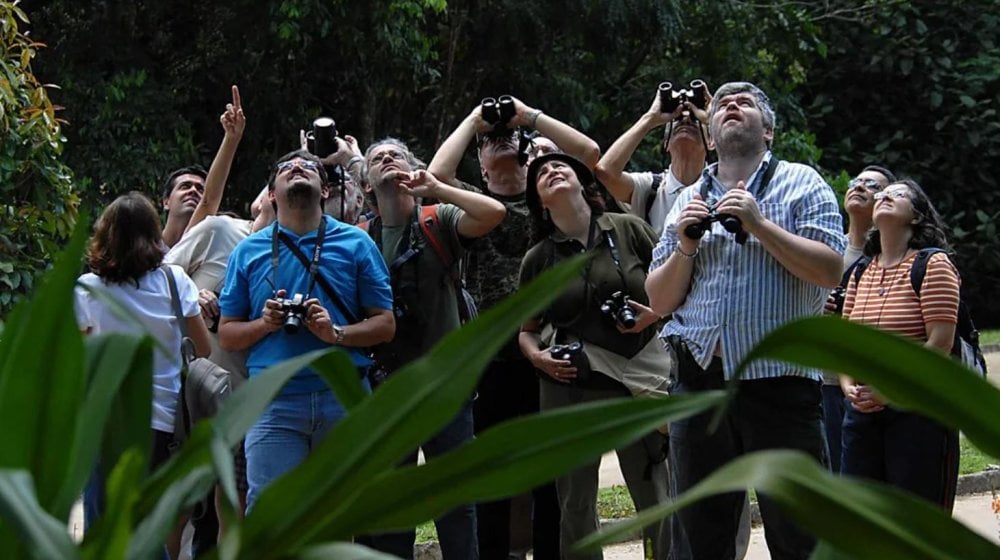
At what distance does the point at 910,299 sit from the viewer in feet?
21.3

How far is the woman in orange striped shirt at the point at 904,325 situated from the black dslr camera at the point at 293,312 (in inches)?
85.6

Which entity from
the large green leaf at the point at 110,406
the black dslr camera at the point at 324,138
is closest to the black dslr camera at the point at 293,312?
the black dslr camera at the point at 324,138

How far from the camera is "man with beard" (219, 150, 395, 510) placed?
5883mm

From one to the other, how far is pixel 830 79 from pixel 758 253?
2063 centimetres

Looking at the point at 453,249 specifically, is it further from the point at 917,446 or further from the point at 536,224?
the point at 917,446

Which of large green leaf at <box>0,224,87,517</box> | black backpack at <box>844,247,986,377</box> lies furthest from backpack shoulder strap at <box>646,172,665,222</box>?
large green leaf at <box>0,224,87,517</box>

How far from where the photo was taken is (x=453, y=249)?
21.2 ft

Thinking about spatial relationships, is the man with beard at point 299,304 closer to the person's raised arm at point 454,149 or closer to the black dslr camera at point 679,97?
the person's raised arm at point 454,149

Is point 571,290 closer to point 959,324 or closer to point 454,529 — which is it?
point 454,529

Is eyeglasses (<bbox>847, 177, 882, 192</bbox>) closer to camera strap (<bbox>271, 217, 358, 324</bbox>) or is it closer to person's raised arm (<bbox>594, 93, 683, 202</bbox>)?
person's raised arm (<bbox>594, 93, 683, 202</bbox>)

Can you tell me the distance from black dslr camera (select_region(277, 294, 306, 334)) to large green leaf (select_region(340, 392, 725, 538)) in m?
4.44

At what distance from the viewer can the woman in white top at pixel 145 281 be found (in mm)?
6117

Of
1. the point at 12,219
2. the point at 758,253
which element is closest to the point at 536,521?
the point at 758,253

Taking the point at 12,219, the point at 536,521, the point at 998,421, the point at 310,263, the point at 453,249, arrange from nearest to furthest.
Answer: the point at 998,421
the point at 310,263
the point at 453,249
the point at 536,521
the point at 12,219
